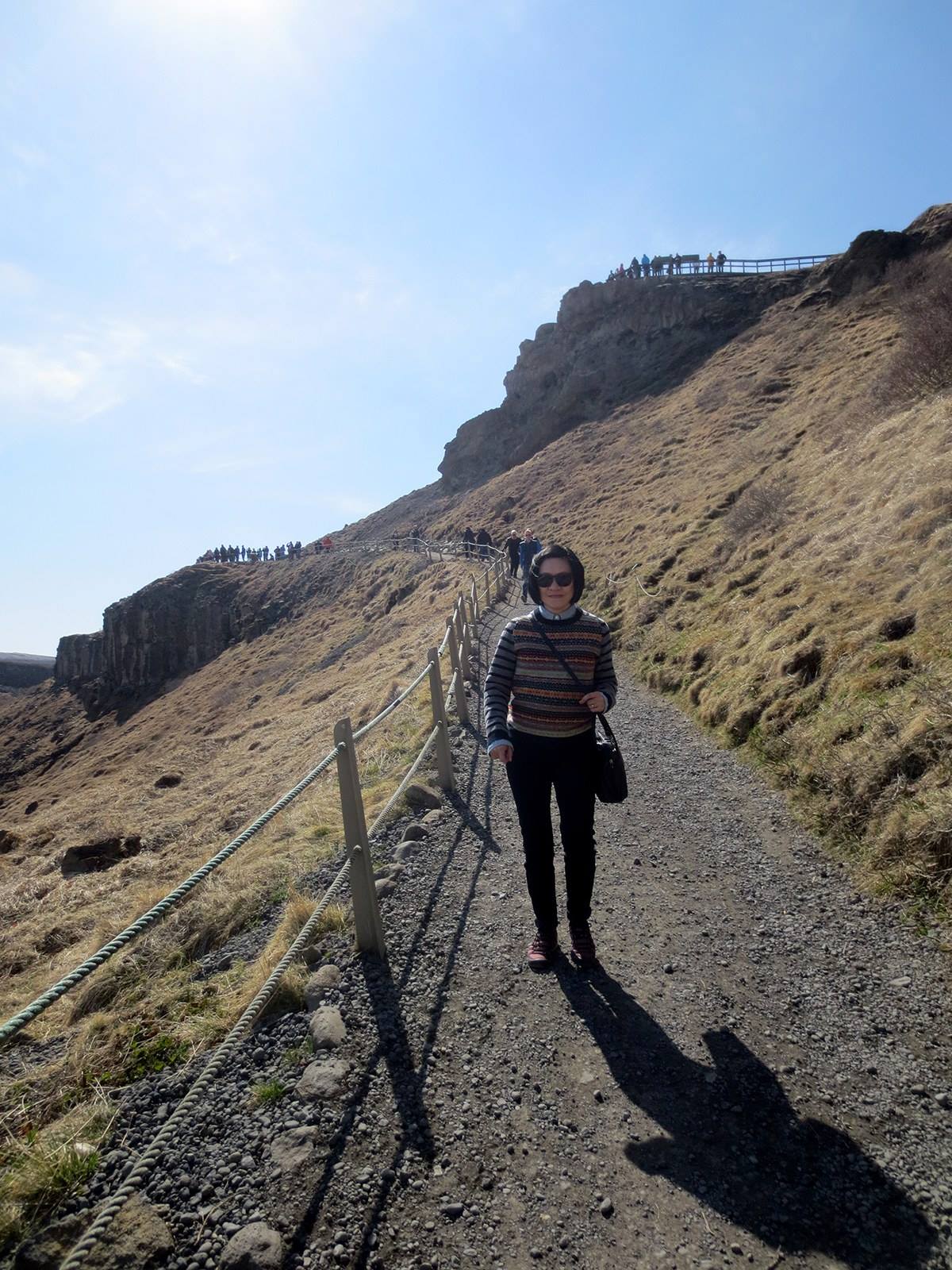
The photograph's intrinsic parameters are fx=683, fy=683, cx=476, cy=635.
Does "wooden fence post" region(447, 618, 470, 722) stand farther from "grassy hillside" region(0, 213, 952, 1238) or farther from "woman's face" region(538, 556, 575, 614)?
"woman's face" region(538, 556, 575, 614)

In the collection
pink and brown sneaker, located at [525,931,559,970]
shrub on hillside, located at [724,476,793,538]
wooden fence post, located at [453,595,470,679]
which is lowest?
pink and brown sneaker, located at [525,931,559,970]

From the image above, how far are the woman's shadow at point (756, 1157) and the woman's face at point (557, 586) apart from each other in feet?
7.33

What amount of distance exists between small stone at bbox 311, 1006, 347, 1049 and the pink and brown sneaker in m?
1.14

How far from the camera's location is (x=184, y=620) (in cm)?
5972

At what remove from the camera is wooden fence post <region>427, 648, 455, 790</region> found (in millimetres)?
7371

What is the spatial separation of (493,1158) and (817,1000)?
1.92 metres

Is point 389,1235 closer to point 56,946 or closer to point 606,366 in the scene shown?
point 56,946

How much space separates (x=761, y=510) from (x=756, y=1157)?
13275 millimetres

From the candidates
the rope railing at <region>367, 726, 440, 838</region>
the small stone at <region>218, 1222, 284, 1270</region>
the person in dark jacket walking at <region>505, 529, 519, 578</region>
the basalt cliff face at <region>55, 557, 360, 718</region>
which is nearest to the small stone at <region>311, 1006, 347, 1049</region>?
the small stone at <region>218, 1222, 284, 1270</region>

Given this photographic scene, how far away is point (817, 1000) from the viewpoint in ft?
11.8

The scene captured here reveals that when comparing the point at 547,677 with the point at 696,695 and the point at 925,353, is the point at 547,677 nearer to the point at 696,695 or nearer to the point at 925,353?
the point at 696,695

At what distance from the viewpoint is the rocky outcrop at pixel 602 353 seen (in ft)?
168

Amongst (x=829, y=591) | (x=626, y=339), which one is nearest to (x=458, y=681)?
(x=829, y=591)

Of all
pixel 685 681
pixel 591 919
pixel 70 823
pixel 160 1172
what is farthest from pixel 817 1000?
pixel 70 823
